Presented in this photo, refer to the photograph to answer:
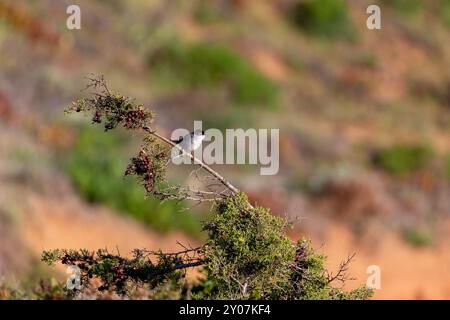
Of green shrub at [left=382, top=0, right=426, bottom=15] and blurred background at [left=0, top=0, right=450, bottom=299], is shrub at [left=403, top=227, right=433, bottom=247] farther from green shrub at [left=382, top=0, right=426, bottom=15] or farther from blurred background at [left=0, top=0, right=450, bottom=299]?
green shrub at [left=382, top=0, right=426, bottom=15]

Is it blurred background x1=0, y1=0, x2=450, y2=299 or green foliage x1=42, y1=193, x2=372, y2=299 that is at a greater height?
blurred background x1=0, y1=0, x2=450, y2=299

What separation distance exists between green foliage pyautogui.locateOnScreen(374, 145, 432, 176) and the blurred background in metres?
0.05

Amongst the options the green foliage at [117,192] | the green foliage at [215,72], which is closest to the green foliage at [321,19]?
the green foliage at [215,72]

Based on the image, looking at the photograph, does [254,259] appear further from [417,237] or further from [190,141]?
[417,237]

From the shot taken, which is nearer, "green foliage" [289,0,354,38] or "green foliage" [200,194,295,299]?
"green foliage" [200,194,295,299]

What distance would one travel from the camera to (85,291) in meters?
5.84

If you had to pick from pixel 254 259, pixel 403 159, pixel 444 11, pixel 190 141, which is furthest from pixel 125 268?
pixel 444 11

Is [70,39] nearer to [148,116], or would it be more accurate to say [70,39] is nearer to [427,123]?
[427,123]

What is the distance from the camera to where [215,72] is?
26.5 metres

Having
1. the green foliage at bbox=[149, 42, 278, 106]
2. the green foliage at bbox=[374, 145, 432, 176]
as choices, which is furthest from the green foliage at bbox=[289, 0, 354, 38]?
→ the green foliage at bbox=[374, 145, 432, 176]

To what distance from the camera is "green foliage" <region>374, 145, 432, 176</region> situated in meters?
21.8
